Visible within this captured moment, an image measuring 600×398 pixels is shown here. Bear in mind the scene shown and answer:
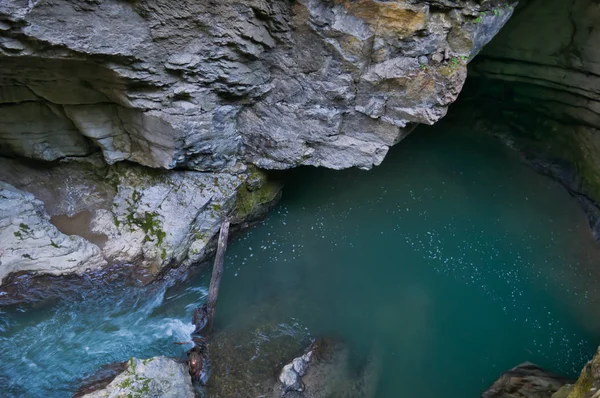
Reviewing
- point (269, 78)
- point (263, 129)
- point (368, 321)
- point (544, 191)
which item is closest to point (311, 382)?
point (368, 321)

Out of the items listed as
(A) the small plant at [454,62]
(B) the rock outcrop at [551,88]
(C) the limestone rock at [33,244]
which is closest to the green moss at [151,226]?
(C) the limestone rock at [33,244]

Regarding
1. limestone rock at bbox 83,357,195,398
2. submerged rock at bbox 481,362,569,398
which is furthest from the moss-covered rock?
submerged rock at bbox 481,362,569,398

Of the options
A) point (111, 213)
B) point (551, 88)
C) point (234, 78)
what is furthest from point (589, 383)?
point (111, 213)

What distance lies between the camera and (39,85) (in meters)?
6.64

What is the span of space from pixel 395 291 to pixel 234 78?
489 centimetres

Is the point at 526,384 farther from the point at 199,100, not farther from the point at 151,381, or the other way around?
the point at 199,100

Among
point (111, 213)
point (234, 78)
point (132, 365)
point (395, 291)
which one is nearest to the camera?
point (132, 365)

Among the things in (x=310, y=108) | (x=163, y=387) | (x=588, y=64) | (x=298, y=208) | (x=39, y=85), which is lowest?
(x=163, y=387)

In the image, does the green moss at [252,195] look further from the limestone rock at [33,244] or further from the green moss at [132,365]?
the green moss at [132,365]

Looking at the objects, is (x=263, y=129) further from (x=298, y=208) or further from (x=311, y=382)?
(x=311, y=382)

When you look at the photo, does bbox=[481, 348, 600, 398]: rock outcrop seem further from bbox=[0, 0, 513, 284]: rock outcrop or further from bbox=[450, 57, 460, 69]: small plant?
bbox=[450, 57, 460, 69]: small plant

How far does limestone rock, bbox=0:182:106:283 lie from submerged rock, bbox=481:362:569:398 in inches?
266

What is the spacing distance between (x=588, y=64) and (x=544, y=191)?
3202 millimetres

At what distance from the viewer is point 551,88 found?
971 cm
